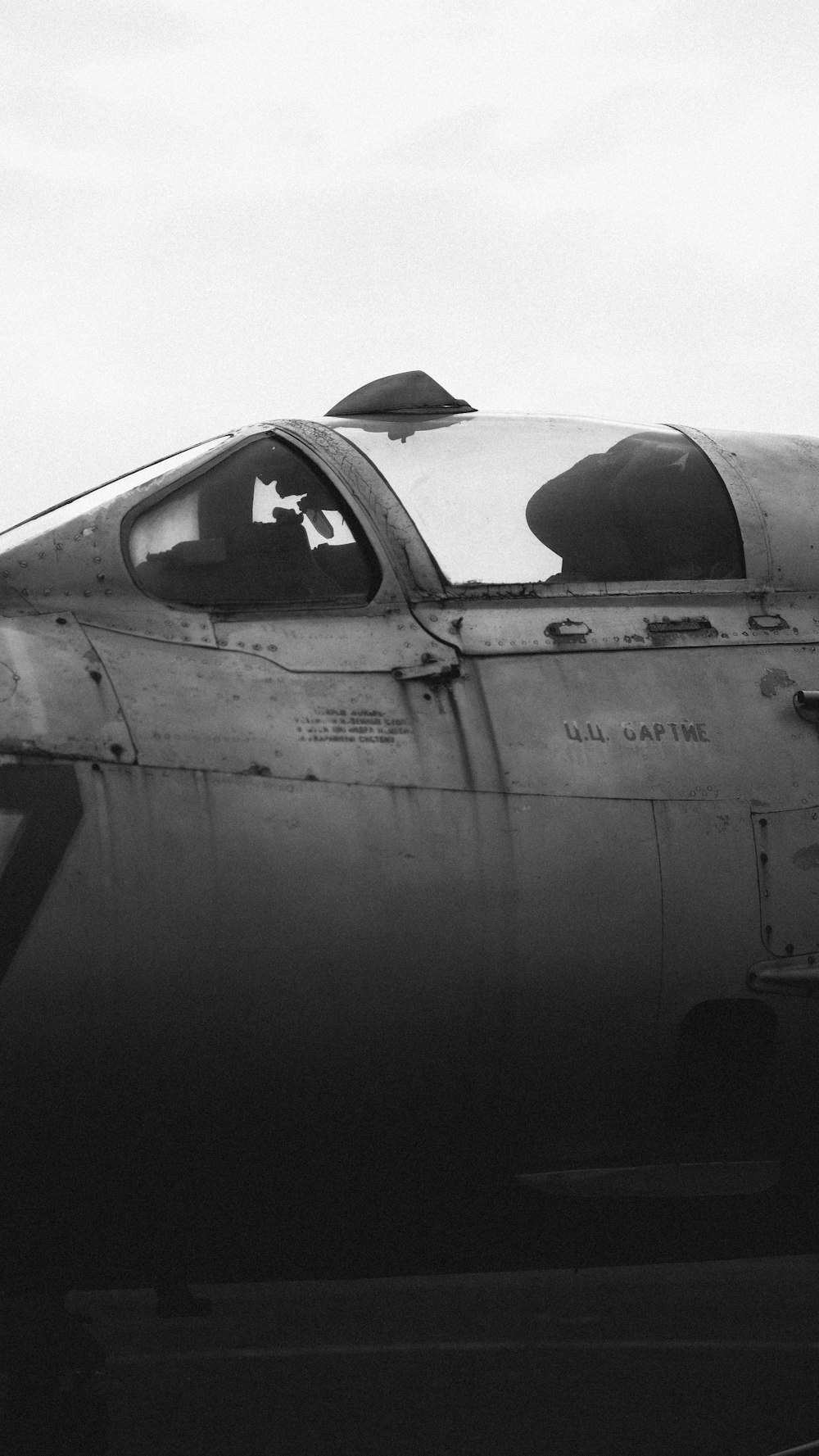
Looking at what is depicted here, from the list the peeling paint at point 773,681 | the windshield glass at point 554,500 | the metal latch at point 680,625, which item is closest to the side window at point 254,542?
the windshield glass at point 554,500

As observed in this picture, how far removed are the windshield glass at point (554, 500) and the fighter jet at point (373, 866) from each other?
0.07 feet

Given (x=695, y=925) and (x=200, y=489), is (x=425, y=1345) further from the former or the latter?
(x=200, y=489)

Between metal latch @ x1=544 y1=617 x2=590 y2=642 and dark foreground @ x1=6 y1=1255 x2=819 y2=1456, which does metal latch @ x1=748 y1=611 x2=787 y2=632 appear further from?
dark foreground @ x1=6 y1=1255 x2=819 y2=1456

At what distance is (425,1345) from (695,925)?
4117mm

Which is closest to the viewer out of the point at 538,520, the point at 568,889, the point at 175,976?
the point at 175,976

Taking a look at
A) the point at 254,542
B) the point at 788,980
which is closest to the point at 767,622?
the point at 788,980

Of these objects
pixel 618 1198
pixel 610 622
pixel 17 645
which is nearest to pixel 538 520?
pixel 610 622

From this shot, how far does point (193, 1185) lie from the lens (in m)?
4.05

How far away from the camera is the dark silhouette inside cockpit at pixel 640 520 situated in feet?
16.0

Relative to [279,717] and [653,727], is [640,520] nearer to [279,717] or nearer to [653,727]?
[653,727]

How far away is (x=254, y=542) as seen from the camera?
4.56 meters

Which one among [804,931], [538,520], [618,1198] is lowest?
[618,1198]

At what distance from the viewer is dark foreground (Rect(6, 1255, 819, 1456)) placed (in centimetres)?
607

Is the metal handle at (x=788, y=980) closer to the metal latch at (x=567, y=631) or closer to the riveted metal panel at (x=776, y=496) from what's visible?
the metal latch at (x=567, y=631)
